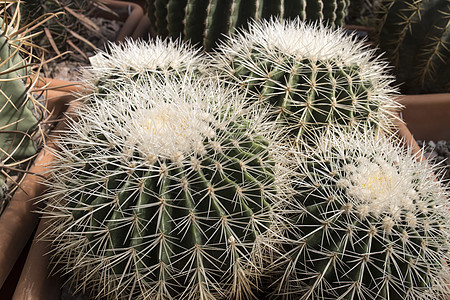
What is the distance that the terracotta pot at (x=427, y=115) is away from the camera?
5.19 ft

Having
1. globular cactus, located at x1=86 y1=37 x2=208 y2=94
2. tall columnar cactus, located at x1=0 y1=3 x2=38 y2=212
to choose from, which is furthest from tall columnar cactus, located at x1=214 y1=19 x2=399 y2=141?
tall columnar cactus, located at x1=0 y1=3 x2=38 y2=212

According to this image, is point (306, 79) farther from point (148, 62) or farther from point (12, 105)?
point (12, 105)

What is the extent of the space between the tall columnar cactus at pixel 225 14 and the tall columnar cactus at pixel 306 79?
0.30 metres

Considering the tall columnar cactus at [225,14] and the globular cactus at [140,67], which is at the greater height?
the tall columnar cactus at [225,14]

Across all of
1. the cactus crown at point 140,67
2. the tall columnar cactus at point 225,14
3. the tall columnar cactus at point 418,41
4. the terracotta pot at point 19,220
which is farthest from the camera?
the tall columnar cactus at point 418,41

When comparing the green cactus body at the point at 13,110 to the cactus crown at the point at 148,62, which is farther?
A: the cactus crown at the point at 148,62

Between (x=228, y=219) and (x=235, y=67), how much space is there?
486 millimetres

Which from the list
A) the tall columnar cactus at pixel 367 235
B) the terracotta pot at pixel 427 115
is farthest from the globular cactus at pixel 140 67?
the terracotta pot at pixel 427 115

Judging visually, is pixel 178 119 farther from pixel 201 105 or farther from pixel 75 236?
pixel 75 236

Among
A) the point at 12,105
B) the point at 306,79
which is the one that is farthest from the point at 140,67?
the point at 306,79

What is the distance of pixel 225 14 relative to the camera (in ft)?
4.70

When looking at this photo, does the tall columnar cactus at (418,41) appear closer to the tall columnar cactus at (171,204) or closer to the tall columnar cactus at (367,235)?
the tall columnar cactus at (367,235)

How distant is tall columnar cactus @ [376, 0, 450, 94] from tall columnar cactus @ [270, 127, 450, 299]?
2.79ft

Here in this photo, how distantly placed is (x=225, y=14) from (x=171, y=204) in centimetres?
85
